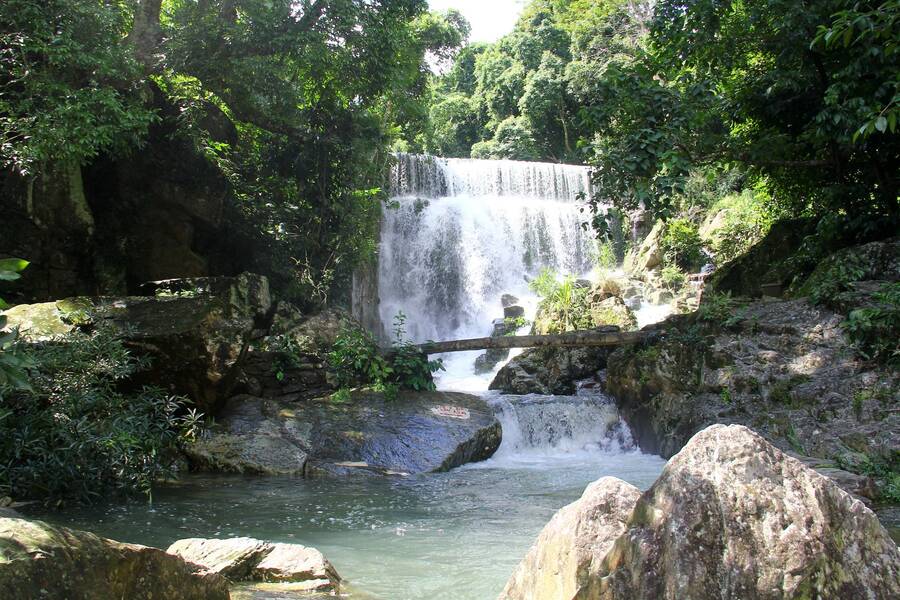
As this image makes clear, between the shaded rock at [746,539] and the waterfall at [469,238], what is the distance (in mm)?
15255

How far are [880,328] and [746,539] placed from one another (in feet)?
21.9

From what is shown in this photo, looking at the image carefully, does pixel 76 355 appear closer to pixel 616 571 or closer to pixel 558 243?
pixel 616 571

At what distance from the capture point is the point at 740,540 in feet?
7.24

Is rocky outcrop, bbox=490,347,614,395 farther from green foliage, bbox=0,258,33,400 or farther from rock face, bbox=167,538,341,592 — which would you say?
green foliage, bbox=0,258,33,400

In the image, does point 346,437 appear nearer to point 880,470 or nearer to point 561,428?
point 561,428

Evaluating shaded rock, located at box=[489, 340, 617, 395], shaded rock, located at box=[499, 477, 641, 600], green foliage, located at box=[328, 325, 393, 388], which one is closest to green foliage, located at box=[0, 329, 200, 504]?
green foliage, located at box=[328, 325, 393, 388]

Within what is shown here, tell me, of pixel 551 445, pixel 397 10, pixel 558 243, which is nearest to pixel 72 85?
pixel 397 10

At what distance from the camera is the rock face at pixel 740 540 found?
2143 millimetres

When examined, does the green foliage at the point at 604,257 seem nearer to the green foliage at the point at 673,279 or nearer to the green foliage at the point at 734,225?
the green foliage at the point at 673,279

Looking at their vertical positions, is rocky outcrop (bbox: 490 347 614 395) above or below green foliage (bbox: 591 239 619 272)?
below

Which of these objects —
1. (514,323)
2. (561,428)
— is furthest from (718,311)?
(514,323)

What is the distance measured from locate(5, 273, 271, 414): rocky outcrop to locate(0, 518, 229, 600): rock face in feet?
18.1

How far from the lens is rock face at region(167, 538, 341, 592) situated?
4.04 m

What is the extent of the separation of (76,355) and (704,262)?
14.6 m
